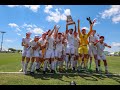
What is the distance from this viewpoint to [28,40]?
11156mm

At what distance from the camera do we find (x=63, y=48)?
11.5m

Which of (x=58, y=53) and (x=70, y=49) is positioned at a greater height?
(x=70, y=49)

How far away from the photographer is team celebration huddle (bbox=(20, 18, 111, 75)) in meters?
10.6

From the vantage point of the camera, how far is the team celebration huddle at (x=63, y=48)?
34.7ft

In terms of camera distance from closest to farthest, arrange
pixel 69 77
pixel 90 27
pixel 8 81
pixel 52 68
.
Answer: pixel 8 81 → pixel 69 77 → pixel 52 68 → pixel 90 27

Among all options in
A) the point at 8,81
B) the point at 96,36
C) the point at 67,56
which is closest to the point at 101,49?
the point at 96,36

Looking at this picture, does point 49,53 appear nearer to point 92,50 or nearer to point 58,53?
point 58,53

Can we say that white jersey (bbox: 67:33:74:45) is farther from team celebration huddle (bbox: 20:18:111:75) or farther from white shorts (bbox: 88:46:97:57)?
white shorts (bbox: 88:46:97:57)

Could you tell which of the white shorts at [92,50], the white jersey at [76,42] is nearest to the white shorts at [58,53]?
the white jersey at [76,42]

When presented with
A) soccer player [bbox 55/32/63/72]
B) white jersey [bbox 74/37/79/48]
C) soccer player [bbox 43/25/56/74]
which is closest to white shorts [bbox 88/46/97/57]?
white jersey [bbox 74/37/79/48]

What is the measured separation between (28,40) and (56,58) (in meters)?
1.55

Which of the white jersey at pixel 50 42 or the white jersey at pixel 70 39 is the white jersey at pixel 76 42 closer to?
the white jersey at pixel 70 39

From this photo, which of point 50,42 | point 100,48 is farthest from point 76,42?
point 50,42
